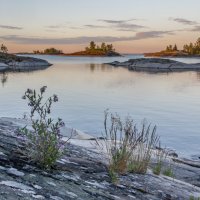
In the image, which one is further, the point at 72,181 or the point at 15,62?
the point at 15,62

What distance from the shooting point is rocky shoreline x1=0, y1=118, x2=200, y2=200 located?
648cm

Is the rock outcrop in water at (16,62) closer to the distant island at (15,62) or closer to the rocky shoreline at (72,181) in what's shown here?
the distant island at (15,62)

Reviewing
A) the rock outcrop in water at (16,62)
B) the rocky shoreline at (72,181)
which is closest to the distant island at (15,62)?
the rock outcrop in water at (16,62)

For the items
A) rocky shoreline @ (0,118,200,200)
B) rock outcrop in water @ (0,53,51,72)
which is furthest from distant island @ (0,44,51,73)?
rocky shoreline @ (0,118,200,200)

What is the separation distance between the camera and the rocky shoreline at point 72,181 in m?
6.48

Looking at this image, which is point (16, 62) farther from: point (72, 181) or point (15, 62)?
point (72, 181)

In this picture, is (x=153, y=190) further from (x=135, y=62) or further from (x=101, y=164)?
(x=135, y=62)

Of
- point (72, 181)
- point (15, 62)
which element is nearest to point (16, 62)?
point (15, 62)

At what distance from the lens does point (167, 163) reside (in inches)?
566

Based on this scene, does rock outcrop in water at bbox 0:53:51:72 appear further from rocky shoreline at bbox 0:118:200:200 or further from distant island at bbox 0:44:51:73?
rocky shoreline at bbox 0:118:200:200

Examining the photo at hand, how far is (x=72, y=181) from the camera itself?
7.40 metres

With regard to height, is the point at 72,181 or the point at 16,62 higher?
the point at 72,181

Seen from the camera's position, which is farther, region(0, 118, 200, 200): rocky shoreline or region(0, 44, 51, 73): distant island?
region(0, 44, 51, 73): distant island

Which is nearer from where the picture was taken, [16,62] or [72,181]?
[72,181]
